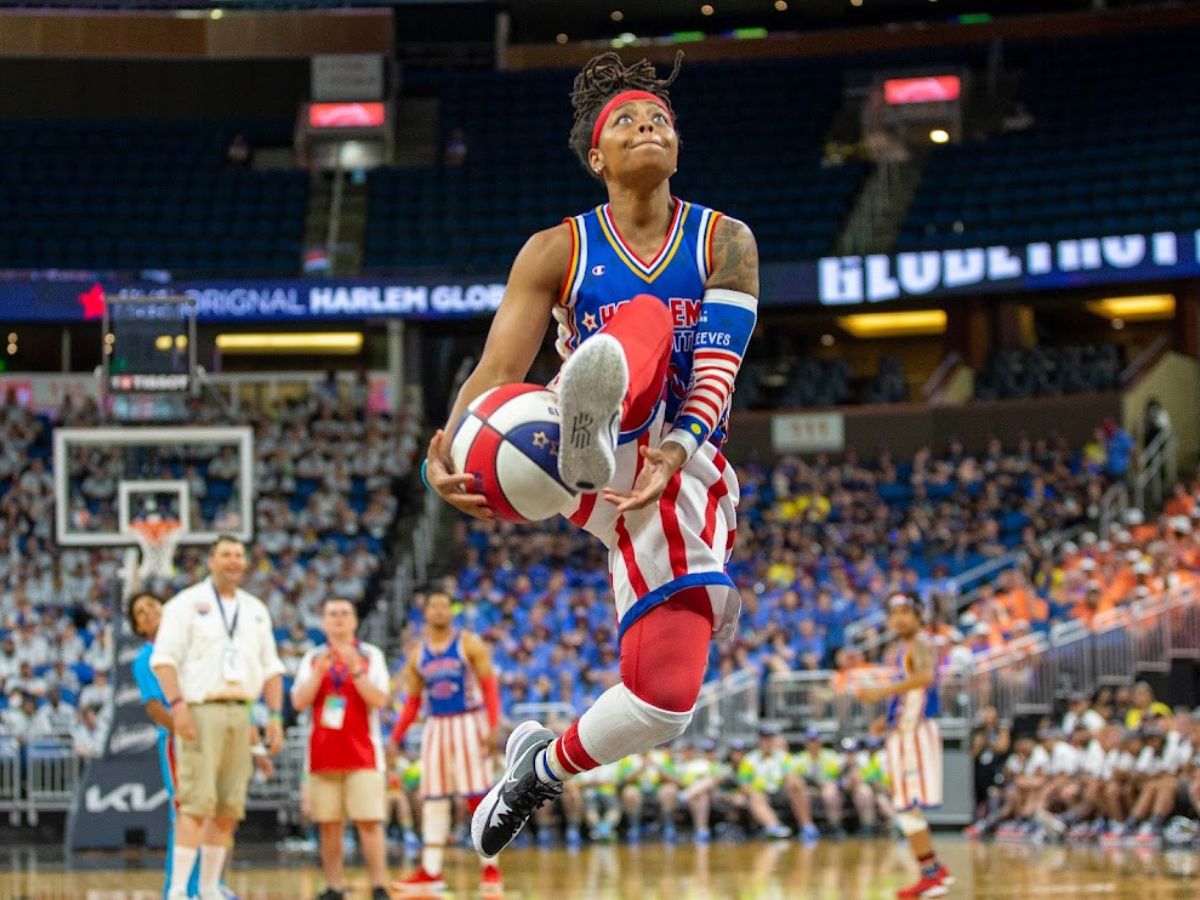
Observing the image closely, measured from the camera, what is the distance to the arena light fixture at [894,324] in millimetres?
33875

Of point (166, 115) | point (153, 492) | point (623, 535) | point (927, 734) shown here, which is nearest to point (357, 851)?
point (153, 492)

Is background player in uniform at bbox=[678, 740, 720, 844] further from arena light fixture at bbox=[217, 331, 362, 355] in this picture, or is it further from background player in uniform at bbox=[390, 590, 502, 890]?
arena light fixture at bbox=[217, 331, 362, 355]

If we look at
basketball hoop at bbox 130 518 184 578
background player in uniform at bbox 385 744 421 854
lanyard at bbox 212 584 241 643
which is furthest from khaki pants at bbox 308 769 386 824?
basketball hoop at bbox 130 518 184 578

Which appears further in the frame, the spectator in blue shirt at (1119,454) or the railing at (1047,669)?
the spectator in blue shirt at (1119,454)

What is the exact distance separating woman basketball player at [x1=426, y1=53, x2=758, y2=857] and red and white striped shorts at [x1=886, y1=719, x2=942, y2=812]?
23.6ft

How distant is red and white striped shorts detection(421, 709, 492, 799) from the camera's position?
13.0 m

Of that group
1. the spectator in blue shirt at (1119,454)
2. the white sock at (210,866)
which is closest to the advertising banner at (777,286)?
the spectator in blue shirt at (1119,454)

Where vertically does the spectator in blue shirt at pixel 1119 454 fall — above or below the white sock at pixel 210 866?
above

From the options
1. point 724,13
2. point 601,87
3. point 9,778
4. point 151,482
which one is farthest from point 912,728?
point 724,13

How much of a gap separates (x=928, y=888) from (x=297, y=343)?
24034mm

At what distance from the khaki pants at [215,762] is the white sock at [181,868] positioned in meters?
0.21

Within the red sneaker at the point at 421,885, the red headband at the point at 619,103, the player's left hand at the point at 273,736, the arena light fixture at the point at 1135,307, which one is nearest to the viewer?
the red headband at the point at 619,103

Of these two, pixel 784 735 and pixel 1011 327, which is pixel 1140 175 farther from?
pixel 784 735

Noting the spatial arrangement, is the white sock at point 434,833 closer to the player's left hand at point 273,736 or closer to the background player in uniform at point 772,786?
the player's left hand at point 273,736
